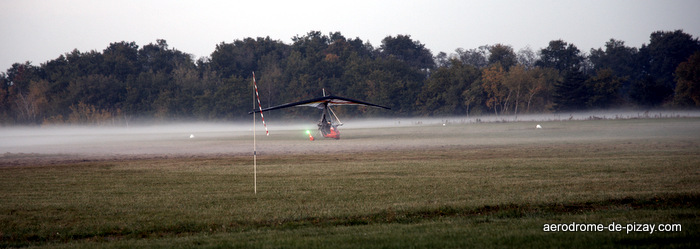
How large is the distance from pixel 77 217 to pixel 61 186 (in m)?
5.14

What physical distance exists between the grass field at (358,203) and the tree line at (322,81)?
2663 inches

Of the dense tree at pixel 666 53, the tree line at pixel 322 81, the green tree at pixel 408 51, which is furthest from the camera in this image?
the green tree at pixel 408 51

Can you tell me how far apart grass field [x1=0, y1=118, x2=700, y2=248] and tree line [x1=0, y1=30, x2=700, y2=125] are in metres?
67.7

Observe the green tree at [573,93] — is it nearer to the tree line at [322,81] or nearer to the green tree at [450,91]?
the tree line at [322,81]

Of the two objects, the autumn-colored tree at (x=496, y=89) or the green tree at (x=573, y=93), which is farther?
the autumn-colored tree at (x=496, y=89)

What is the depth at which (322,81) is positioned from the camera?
10231cm

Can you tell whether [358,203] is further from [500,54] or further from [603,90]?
[500,54]

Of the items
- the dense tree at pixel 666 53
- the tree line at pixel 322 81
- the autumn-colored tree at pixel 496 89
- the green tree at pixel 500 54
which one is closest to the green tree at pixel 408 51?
the tree line at pixel 322 81

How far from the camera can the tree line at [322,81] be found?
8481cm

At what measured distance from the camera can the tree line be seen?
84.8m

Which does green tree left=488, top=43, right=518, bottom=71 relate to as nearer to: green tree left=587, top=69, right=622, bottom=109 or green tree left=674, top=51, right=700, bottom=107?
green tree left=587, top=69, right=622, bottom=109

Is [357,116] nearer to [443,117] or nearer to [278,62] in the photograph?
[443,117]

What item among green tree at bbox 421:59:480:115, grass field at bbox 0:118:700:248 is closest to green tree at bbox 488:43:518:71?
green tree at bbox 421:59:480:115

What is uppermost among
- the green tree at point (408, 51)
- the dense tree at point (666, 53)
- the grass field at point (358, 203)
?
the green tree at point (408, 51)
